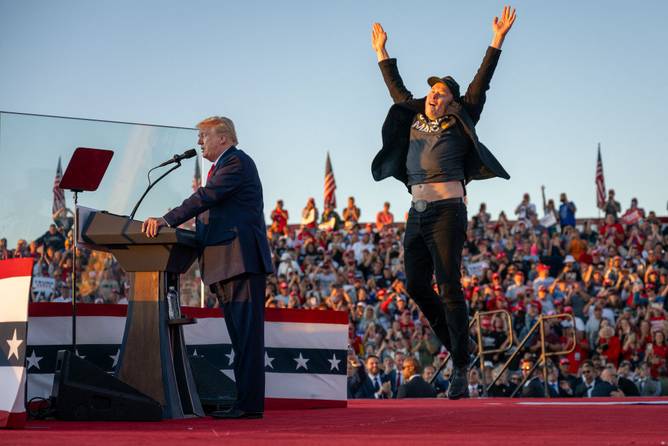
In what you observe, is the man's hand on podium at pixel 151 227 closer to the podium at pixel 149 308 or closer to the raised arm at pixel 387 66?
the podium at pixel 149 308

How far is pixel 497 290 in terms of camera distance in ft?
55.4

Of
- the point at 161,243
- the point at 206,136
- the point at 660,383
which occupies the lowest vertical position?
the point at 660,383

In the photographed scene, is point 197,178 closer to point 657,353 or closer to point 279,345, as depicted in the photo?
point 279,345

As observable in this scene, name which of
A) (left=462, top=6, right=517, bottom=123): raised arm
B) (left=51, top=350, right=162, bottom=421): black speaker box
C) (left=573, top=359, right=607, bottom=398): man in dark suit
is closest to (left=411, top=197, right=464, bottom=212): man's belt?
(left=462, top=6, right=517, bottom=123): raised arm

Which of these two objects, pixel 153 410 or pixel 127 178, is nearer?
pixel 153 410

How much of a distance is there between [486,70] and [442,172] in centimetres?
71

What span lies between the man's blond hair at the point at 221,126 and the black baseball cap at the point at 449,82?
1.64 m

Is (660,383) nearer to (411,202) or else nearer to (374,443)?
(411,202)

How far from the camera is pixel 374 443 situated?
3889mm

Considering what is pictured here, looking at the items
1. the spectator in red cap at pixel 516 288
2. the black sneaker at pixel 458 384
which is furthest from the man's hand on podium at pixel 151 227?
the spectator in red cap at pixel 516 288

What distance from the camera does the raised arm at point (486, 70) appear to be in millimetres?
6883

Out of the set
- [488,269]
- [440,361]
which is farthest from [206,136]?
[488,269]

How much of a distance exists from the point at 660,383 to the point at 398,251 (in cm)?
791

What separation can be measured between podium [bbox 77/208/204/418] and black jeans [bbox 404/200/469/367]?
169 centimetres
